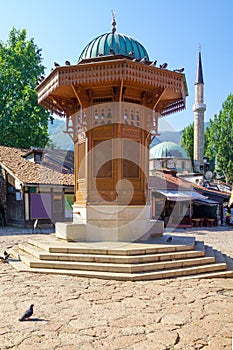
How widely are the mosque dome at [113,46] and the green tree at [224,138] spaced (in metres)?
27.9

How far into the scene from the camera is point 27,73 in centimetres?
2377

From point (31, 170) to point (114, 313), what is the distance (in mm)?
14776

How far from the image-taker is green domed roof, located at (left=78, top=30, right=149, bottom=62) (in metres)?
8.05

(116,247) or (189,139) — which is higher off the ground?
(189,139)

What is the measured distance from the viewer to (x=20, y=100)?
75.2 feet

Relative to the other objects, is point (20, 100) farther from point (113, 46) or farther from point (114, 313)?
point (114, 313)

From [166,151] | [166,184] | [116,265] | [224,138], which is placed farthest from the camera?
[166,151]

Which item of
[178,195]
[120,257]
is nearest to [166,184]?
[178,195]

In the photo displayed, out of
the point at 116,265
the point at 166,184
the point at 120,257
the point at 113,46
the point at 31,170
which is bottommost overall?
the point at 116,265

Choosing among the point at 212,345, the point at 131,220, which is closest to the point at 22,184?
the point at 131,220

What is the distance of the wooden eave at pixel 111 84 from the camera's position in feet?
22.9

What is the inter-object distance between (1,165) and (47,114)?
664 centimetres

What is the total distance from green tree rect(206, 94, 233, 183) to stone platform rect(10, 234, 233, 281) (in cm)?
2878

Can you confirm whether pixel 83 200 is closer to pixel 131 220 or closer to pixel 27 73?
pixel 131 220
